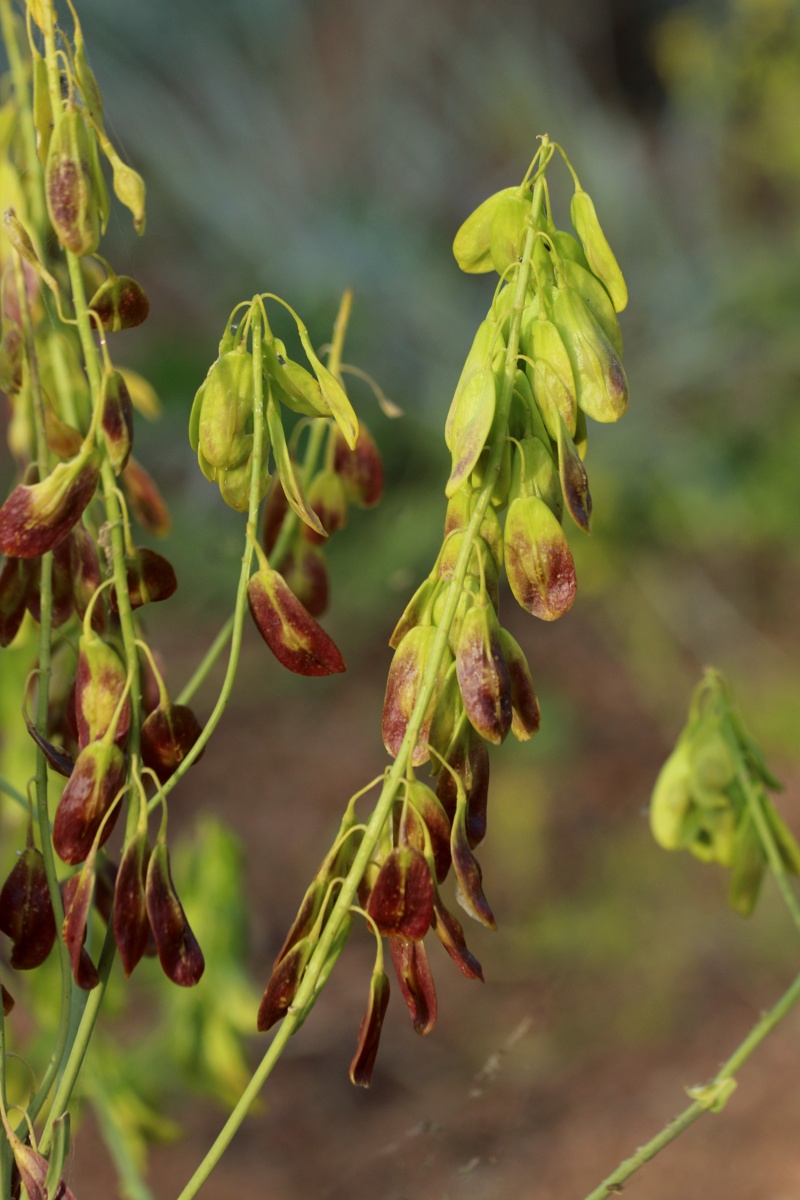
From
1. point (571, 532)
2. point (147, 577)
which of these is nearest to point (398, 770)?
point (147, 577)

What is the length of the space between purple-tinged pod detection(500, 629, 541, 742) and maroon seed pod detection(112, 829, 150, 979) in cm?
13

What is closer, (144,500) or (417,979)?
(417,979)

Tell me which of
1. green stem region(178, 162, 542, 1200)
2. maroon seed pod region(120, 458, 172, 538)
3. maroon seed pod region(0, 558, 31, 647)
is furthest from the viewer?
maroon seed pod region(120, 458, 172, 538)

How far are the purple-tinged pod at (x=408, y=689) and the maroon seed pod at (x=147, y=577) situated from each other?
4.2 inches

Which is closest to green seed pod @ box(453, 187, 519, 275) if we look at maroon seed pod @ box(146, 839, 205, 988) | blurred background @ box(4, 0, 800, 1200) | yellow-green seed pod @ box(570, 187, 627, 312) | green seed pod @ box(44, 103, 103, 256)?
yellow-green seed pod @ box(570, 187, 627, 312)

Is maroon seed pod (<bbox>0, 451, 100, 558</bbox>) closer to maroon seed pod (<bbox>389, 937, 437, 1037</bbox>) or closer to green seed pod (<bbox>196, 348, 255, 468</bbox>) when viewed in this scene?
green seed pod (<bbox>196, 348, 255, 468</bbox>)

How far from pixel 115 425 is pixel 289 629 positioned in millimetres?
107

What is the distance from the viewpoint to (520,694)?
0.38m

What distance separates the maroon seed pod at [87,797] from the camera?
14.7 inches

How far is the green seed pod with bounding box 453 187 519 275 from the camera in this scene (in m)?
0.40

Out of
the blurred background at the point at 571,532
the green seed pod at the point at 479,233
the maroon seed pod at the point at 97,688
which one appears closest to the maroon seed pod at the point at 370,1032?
the maroon seed pod at the point at 97,688

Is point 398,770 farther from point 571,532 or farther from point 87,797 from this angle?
point 571,532

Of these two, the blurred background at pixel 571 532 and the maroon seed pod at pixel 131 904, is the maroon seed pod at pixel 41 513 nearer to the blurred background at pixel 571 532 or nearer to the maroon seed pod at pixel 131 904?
the maroon seed pod at pixel 131 904

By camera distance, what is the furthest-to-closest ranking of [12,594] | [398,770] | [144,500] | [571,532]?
[571,532] < [144,500] < [12,594] < [398,770]
